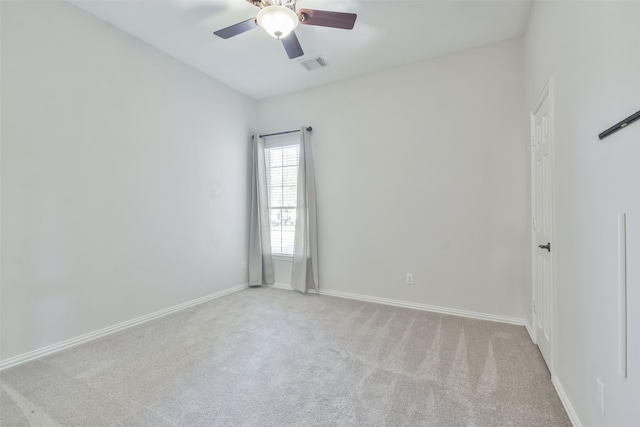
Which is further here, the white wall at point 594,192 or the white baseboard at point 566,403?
the white baseboard at point 566,403

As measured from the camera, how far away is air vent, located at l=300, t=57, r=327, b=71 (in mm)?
3328

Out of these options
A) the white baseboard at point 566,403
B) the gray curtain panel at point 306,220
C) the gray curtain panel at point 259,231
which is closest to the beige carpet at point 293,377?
the white baseboard at point 566,403

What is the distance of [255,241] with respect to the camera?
4359 millimetres

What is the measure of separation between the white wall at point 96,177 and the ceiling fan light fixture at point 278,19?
180cm

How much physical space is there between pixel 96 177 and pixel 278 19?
2204mm

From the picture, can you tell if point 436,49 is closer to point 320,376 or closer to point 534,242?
point 534,242

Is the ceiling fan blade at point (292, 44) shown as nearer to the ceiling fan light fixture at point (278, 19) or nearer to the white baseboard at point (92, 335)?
the ceiling fan light fixture at point (278, 19)

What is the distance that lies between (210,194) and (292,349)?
2.39 meters

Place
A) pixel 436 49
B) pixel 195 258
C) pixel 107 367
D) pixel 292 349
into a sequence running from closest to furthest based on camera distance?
pixel 107 367
pixel 292 349
pixel 436 49
pixel 195 258

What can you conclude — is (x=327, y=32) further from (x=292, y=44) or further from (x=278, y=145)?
(x=278, y=145)

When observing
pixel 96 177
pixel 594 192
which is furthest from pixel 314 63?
pixel 594 192

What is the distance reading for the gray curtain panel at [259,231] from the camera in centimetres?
434

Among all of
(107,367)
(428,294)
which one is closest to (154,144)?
(107,367)

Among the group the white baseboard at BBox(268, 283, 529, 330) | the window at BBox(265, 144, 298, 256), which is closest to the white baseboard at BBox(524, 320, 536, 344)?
the white baseboard at BBox(268, 283, 529, 330)
